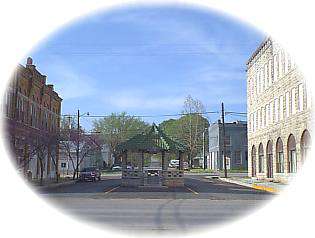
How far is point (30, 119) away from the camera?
127ft

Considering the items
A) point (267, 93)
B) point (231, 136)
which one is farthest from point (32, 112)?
point (231, 136)

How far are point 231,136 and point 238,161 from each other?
4254 millimetres

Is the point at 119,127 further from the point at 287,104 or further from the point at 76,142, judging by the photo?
the point at 287,104

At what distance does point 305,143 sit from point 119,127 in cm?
6044

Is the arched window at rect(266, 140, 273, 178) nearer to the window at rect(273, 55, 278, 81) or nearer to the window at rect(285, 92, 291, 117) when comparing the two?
the window at rect(273, 55, 278, 81)

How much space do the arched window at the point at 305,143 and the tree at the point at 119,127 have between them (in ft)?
190

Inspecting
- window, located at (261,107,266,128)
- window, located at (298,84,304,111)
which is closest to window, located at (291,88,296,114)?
window, located at (298,84,304,111)

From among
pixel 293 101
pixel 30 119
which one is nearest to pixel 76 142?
pixel 30 119

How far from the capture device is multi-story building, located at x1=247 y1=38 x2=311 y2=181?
102ft

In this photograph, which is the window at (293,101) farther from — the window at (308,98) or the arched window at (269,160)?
the arched window at (269,160)

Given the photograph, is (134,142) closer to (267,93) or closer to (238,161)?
(267,93)

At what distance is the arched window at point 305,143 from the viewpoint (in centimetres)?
2972

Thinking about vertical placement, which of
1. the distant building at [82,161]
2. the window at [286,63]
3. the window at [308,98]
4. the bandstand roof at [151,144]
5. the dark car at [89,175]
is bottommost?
the dark car at [89,175]

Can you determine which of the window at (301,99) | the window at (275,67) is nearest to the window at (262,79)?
the window at (275,67)
